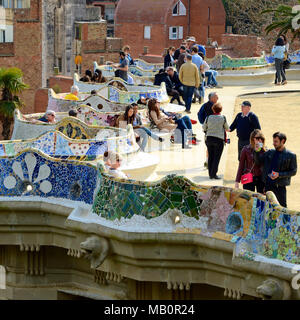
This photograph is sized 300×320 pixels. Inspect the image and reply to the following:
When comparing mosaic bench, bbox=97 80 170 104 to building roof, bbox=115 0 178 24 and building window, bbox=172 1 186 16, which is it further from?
building window, bbox=172 1 186 16

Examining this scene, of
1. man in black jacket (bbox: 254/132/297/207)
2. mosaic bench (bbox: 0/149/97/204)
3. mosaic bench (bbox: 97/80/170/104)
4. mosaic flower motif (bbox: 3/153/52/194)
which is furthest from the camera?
mosaic bench (bbox: 97/80/170/104)

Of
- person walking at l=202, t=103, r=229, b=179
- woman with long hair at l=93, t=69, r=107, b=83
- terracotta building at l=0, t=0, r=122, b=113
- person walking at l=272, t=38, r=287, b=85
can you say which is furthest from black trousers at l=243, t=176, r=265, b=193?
terracotta building at l=0, t=0, r=122, b=113

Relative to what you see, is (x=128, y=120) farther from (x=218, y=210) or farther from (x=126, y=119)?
(x=218, y=210)

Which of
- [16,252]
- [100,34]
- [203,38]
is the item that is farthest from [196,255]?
[203,38]

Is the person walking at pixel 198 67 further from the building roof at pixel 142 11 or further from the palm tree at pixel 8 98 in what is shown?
the building roof at pixel 142 11

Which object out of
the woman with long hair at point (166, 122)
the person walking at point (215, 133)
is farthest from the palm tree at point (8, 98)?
the person walking at point (215, 133)

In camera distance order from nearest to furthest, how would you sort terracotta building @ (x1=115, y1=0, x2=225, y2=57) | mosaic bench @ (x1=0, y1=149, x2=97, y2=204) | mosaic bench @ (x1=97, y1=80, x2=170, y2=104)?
mosaic bench @ (x1=0, y1=149, x2=97, y2=204), mosaic bench @ (x1=97, y1=80, x2=170, y2=104), terracotta building @ (x1=115, y1=0, x2=225, y2=57)

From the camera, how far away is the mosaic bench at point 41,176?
15.2 m

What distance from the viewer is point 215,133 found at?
16969 mm

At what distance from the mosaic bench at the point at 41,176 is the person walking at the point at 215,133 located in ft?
8.79

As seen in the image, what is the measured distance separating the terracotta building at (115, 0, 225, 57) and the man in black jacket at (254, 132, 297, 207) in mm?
51161

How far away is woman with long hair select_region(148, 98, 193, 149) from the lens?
68.9 feet

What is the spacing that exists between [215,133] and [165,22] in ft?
162

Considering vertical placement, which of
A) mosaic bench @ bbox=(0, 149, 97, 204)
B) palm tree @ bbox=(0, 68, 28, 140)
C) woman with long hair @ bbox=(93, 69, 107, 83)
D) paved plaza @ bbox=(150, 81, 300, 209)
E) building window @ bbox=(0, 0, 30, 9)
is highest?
building window @ bbox=(0, 0, 30, 9)
